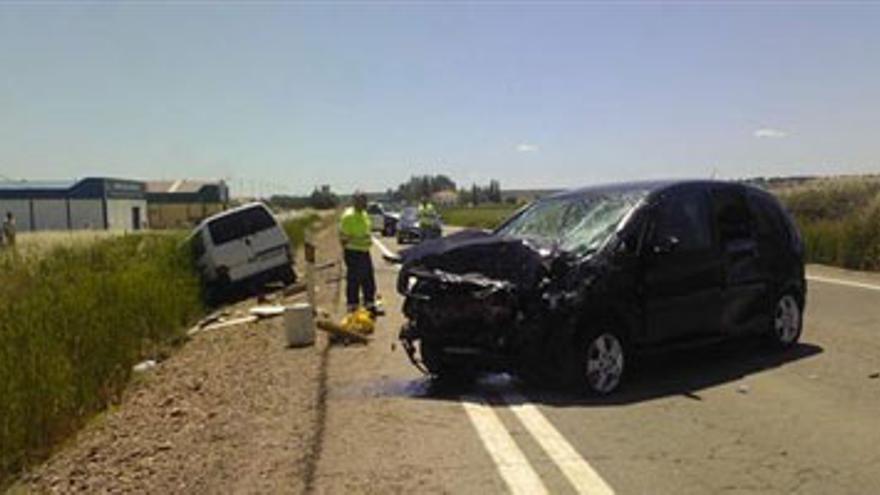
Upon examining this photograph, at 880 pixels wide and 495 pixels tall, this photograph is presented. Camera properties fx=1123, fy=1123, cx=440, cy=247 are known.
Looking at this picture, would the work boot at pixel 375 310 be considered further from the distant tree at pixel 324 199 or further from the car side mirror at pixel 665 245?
the distant tree at pixel 324 199

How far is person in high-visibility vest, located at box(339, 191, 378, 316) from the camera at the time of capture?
1725 cm

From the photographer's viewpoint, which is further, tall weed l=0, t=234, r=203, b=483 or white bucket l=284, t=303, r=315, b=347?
white bucket l=284, t=303, r=315, b=347

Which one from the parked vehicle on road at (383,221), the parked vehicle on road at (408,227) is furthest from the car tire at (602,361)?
the parked vehicle on road at (383,221)

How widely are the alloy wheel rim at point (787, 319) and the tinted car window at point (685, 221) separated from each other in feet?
5.22

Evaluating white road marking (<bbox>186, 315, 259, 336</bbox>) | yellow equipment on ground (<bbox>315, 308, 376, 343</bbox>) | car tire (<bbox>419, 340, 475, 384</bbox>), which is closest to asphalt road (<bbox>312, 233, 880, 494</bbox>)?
car tire (<bbox>419, 340, 475, 384</bbox>)

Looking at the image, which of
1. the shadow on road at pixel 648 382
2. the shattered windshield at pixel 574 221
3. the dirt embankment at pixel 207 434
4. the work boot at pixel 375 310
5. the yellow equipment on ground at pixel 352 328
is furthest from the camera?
the work boot at pixel 375 310

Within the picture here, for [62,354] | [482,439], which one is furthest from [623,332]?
[62,354]

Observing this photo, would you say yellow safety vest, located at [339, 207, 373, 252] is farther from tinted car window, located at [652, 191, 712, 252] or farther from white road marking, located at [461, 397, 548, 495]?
white road marking, located at [461, 397, 548, 495]

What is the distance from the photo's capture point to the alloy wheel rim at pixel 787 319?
11852mm

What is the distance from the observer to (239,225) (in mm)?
25906

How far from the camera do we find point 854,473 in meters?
6.79

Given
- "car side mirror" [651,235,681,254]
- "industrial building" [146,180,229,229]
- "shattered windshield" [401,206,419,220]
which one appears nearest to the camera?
"car side mirror" [651,235,681,254]

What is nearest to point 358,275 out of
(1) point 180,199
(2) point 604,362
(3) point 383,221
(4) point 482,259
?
(4) point 482,259

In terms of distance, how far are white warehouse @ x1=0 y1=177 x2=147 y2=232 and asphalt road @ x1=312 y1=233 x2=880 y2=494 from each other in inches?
3764
